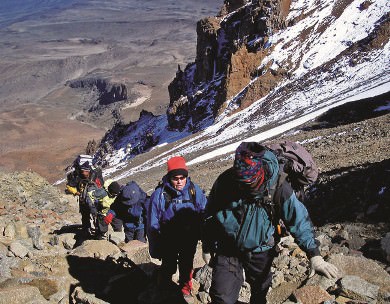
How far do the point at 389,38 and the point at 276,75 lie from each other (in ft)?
36.2

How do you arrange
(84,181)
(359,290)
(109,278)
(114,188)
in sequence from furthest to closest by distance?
(84,181), (114,188), (109,278), (359,290)

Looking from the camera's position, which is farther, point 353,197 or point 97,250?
point 353,197

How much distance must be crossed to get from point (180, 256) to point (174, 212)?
2.33 ft

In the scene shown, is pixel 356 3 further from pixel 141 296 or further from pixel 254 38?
pixel 141 296

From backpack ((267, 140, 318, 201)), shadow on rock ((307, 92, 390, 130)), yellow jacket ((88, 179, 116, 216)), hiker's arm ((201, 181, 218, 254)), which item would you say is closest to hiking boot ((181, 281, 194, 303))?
hiker's arm ((201, 181, 218, 254))

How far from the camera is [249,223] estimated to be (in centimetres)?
401

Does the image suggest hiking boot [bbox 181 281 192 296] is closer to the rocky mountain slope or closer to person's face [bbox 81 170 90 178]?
the rocky mountain slope

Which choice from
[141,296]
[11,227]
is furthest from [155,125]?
[141,296]

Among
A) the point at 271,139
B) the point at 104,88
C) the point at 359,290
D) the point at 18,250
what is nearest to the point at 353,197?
the point at 359,290

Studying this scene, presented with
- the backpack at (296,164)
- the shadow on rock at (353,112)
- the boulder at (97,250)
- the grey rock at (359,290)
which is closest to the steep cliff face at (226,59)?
the shadow on rock at (353,112)

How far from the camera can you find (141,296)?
5.48 metres

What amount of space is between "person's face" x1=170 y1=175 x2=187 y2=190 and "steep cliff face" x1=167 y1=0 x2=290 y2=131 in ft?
Result: 130

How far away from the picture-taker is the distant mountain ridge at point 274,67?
36.8 metres

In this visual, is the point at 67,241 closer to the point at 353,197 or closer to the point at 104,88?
the point at 353,197
